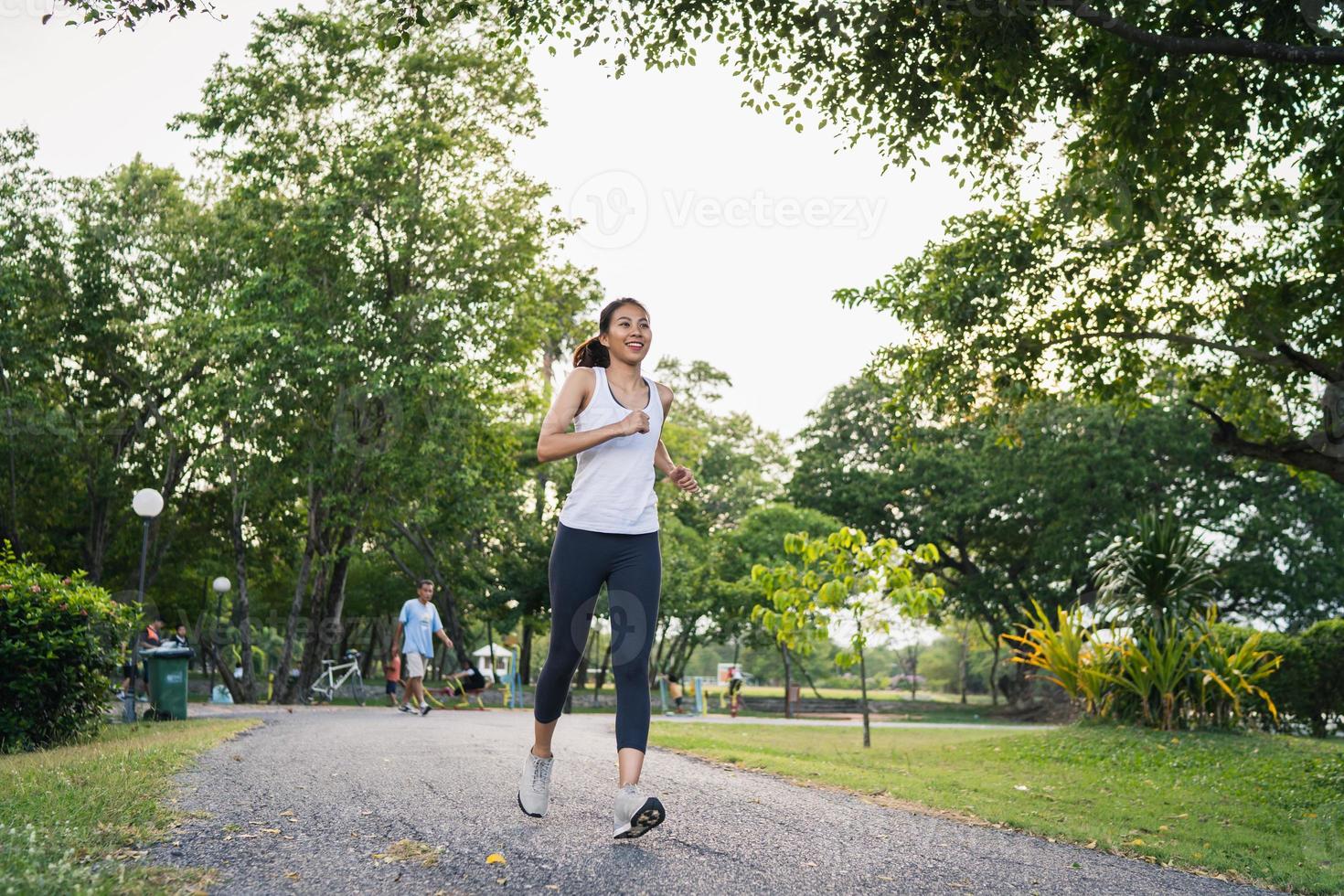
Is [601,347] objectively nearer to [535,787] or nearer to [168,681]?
[535,787]

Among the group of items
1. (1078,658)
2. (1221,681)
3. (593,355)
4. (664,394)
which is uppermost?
(593,355)

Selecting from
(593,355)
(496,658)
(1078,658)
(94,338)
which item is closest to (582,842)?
(593,355)

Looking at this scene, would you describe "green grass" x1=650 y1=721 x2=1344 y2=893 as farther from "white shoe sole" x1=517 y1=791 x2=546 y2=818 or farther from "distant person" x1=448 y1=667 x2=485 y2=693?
"distant person" x1=448 y1=667 x2=485 y2=693

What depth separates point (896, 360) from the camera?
47.3 feet

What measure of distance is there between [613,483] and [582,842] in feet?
4.78

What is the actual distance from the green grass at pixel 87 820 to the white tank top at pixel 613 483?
1895mm

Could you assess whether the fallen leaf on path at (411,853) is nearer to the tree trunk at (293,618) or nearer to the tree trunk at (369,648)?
the tree trunk at (293,618)

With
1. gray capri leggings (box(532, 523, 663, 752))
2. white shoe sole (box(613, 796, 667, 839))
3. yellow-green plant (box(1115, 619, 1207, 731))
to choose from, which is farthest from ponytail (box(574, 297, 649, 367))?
yellow-green plant (box(1115, 619, 1207, 731))

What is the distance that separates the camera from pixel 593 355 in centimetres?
501

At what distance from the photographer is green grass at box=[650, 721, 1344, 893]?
6016 millimetres

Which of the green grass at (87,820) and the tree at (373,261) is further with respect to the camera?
the tree at (373,261)

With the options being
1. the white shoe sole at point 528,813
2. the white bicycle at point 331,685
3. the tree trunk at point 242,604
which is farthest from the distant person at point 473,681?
the white shoe sole at point 528,813

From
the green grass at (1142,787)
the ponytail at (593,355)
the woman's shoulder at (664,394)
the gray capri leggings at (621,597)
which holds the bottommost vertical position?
the green grass at (1142,787)

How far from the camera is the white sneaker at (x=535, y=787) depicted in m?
4.96
